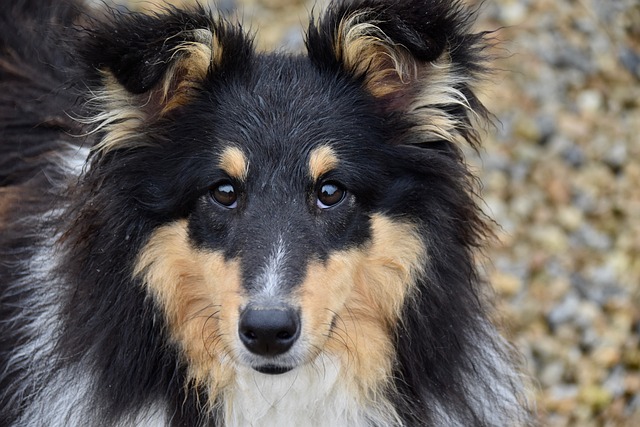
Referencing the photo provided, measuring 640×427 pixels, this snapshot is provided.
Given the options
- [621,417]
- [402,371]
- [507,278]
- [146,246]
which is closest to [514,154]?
[507,278]

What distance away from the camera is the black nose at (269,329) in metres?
2.98

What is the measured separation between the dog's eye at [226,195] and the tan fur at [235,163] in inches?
1.8

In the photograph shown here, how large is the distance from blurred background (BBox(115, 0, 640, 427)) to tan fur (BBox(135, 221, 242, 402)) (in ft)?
7.27

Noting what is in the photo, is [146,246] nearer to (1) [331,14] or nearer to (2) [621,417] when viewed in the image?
(1) [331,14]

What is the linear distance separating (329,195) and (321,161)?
13cm

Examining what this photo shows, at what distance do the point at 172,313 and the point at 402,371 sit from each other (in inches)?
35.2

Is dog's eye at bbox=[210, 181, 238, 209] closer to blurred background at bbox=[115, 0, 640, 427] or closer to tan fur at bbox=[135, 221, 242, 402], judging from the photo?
tan fur at bbox=[135, 221, 242, 402]

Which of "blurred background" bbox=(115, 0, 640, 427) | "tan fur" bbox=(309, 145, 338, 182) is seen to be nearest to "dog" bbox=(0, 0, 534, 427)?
"tan fur" bbox=(309, 145, 338, 182)

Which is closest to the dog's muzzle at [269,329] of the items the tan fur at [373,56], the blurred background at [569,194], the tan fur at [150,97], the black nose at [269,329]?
the black nose at [269,329]

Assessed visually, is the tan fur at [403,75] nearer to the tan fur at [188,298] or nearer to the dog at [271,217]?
the dog at [271,217]

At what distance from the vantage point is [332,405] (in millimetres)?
3479

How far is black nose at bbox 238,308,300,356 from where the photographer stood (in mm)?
2979

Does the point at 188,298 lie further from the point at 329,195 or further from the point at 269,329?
the point at 329,195

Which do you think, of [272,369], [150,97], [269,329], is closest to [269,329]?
[269,329]
